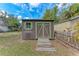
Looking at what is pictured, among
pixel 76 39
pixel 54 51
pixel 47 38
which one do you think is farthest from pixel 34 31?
pixel 76 39

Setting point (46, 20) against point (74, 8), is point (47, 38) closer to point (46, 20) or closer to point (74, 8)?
point (46, 20)

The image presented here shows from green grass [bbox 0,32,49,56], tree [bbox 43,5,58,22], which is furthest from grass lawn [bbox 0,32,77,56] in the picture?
tree [bbox 43,5,58,22]

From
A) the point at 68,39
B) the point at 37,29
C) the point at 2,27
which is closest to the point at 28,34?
the point at 37,29

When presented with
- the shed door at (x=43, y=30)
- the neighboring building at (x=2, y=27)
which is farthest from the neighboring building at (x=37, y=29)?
the neighboring building at (x=2, y=27)

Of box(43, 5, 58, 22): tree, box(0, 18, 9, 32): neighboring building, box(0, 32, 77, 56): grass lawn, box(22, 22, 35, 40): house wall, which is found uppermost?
box(43, 5, 58, 22): tree

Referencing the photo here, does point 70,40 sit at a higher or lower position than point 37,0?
lower

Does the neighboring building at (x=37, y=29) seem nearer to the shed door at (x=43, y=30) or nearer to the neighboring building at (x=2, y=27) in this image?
the shed door at (x=43, y=30)

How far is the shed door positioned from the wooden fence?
8 cm

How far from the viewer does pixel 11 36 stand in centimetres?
202

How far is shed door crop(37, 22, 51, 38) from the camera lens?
2012 millimetres

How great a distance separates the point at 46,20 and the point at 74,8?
274 millimetres

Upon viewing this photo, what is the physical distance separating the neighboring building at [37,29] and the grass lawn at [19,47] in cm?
5

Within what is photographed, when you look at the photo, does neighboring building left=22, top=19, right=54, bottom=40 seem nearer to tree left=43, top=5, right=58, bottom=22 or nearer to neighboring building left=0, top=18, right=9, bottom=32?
tree left=43, top=5, right=58, bottom=22

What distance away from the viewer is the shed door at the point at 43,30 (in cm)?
201
